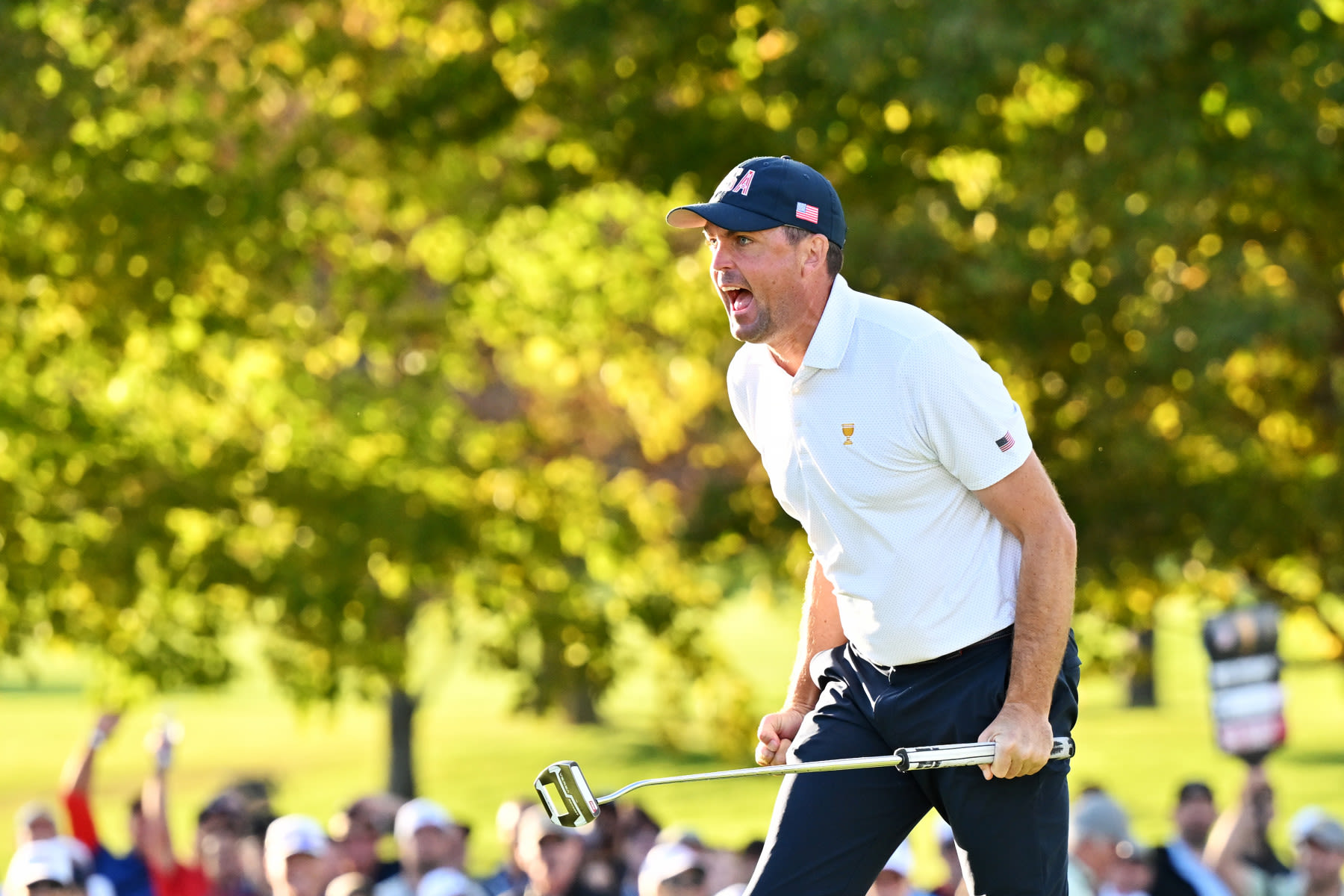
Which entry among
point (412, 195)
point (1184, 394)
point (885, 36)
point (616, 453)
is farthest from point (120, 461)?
point (616, 453)

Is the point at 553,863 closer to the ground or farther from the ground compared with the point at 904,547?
closer to the ground

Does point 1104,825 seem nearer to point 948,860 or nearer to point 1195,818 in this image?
point 948,860

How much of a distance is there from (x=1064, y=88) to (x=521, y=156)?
159 inches

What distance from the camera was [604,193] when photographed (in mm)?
15297

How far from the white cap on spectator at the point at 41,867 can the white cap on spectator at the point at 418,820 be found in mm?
1532

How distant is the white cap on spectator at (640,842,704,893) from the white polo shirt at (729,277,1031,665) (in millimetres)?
3806

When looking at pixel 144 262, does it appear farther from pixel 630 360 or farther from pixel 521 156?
pixel 630 360

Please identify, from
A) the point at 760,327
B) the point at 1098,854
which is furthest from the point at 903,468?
the point at 1098,854

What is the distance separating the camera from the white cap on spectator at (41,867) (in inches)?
297

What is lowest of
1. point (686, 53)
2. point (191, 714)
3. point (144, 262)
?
point (191, 714)

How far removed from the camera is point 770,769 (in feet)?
11.5

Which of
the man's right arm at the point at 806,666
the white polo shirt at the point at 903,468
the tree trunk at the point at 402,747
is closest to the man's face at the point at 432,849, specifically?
the man's right arm at the point at 806,666

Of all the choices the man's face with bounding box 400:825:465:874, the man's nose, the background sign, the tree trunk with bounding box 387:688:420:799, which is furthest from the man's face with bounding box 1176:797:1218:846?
the tree trunk with bounding box 387:688:420:799

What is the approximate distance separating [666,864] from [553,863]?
0.80m
